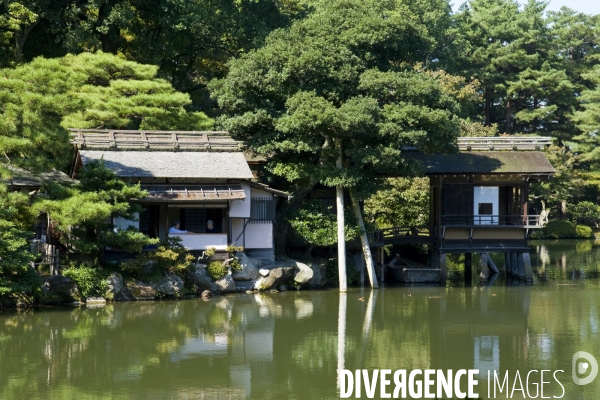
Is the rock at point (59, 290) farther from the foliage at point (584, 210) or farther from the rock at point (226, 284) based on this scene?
the foliage at point (584, 210)

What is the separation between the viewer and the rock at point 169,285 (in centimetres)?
2581

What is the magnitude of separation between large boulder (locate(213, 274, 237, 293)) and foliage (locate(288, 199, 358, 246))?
10.8 feet

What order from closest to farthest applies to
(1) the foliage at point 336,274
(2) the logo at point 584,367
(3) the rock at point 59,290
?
(2) the logo at point 584,367 < (3) the rock at point 59,290 < (1) the foliage at point 336,274

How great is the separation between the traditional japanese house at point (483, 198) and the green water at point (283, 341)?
3257 millimetres

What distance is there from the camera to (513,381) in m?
16.5

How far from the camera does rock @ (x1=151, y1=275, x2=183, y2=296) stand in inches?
1016

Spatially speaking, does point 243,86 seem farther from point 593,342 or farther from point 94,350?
point 593,342

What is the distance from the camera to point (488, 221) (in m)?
31.8

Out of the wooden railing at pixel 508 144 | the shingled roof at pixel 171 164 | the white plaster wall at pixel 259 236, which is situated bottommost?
the white plaster wall at pixel 259 236

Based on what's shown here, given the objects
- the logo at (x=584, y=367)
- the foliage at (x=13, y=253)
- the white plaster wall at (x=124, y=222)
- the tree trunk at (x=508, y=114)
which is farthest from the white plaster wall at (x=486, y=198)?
the tree trunk at (x=508, y=114)

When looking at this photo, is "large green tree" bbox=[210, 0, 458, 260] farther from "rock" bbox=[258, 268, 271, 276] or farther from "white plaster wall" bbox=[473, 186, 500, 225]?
"white plaster wall" bbox=[473, 186, 500, 225]

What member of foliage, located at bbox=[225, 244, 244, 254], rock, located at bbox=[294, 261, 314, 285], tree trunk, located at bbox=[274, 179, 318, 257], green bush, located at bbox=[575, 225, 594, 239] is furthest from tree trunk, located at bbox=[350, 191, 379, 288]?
green bush, located at bbox=[575, 225, 594, 239]

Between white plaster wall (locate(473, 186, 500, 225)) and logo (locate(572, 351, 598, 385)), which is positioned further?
white plaster wall (locate(473, 186, 500, 225))

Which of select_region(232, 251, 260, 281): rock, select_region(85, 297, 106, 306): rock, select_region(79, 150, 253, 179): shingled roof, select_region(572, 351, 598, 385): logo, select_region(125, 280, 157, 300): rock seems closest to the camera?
select_region(572, 351, 598, 385): logo
